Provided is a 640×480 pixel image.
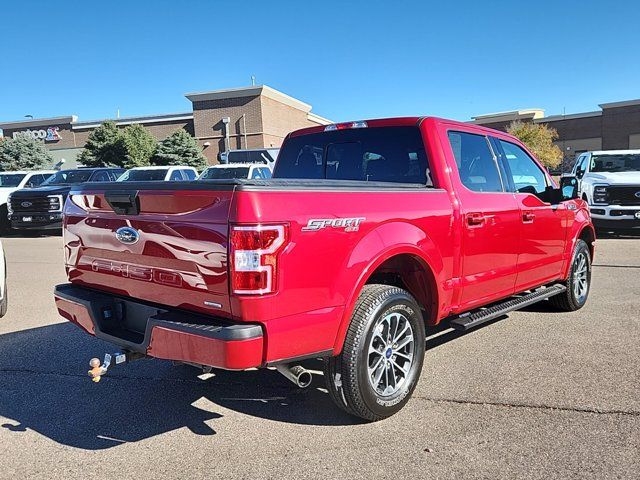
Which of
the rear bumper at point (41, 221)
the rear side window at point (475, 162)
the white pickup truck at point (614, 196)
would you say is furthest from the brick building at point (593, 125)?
the rear side window at point (475, 162)

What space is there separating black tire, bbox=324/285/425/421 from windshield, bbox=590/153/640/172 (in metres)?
12.7

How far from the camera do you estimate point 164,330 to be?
297cm

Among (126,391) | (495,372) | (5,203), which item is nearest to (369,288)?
(495,372)

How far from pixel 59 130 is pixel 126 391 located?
6111cm

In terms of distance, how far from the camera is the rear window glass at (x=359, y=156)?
4309mm

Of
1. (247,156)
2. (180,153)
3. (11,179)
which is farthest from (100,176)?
(180,153)

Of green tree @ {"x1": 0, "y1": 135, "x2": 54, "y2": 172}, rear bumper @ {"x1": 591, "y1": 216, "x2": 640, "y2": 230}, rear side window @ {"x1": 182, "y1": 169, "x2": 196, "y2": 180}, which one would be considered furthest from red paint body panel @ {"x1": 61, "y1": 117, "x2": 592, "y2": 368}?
green tree @ {"x1": 0, "y1": 135, "x2": 54, "y2": 172}

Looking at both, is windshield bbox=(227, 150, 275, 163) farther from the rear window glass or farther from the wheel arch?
the wheel arch

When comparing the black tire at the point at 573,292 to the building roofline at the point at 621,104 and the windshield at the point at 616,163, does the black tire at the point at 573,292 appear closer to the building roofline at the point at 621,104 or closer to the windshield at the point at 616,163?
the windshield at the point at 616,163

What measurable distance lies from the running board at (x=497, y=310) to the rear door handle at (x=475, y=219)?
0.76 m

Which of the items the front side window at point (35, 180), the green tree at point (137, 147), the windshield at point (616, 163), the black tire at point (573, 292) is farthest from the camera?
the green tree at point (137, 147)

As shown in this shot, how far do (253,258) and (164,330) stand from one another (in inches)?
28.1

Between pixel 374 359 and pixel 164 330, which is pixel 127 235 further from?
pixel 374 359

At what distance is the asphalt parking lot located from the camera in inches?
119
